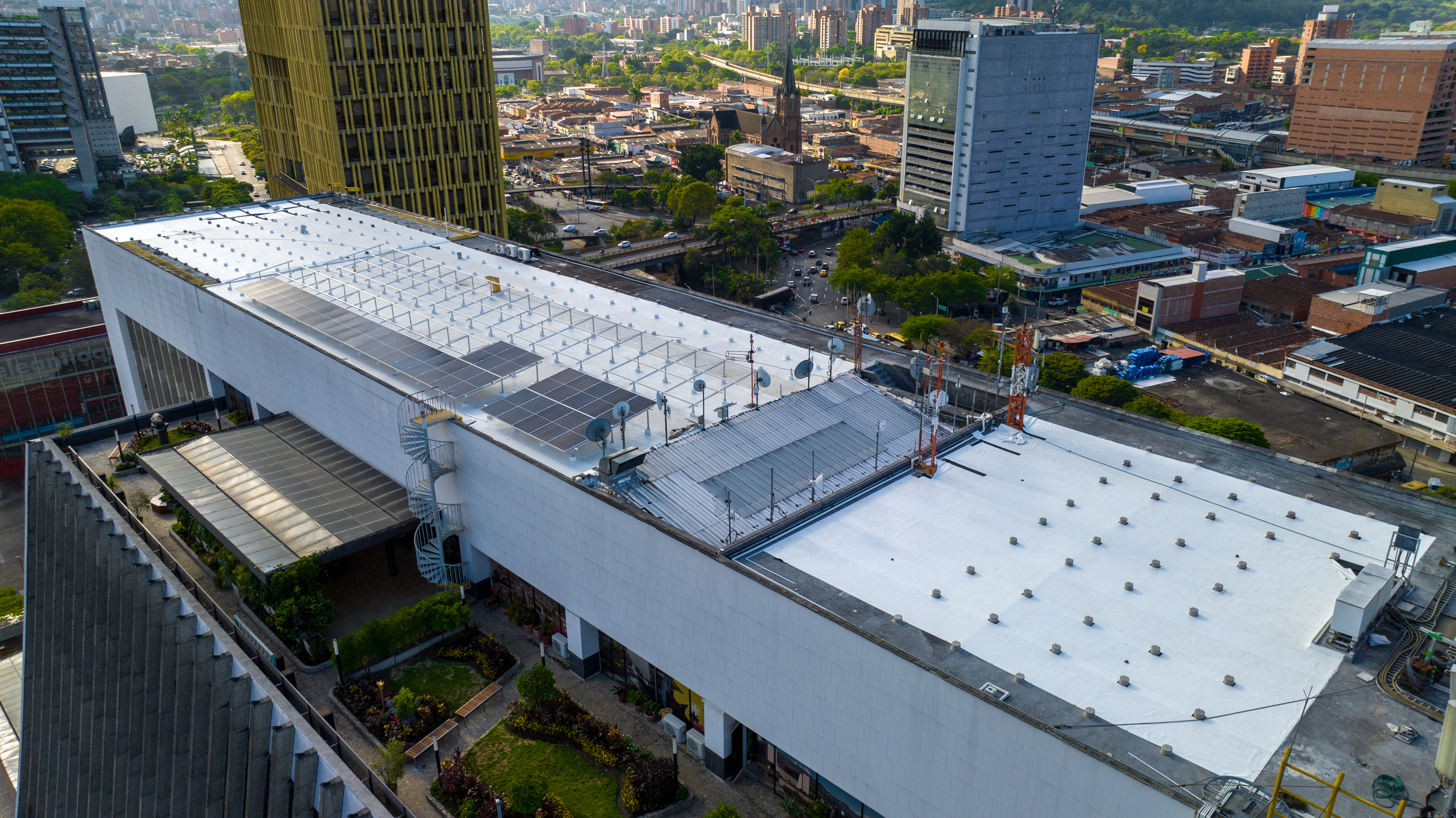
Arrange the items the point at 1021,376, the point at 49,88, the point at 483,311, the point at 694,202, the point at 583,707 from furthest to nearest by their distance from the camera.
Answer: the point at 49,88, the point at 694,202, the point at 483,311, the point at 1021,376, the point at 583,707

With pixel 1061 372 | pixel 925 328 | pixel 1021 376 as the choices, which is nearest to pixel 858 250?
pixel 925 328

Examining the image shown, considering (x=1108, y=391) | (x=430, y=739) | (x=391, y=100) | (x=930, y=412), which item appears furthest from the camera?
(x=391, y=100)

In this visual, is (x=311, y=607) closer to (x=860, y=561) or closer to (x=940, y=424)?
(x=860, y=561)

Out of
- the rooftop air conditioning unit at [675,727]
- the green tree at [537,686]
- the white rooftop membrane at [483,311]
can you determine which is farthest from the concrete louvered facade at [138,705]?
the white rooftop membrane at [483,311]

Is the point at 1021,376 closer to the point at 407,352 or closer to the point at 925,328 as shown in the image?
the point at 407,352

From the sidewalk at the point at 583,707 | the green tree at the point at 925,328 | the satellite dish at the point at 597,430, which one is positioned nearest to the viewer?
the sidewalk at the point at 583,707

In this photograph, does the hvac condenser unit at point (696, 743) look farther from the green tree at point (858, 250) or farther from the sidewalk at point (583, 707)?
the green tree at point (858, 250)
